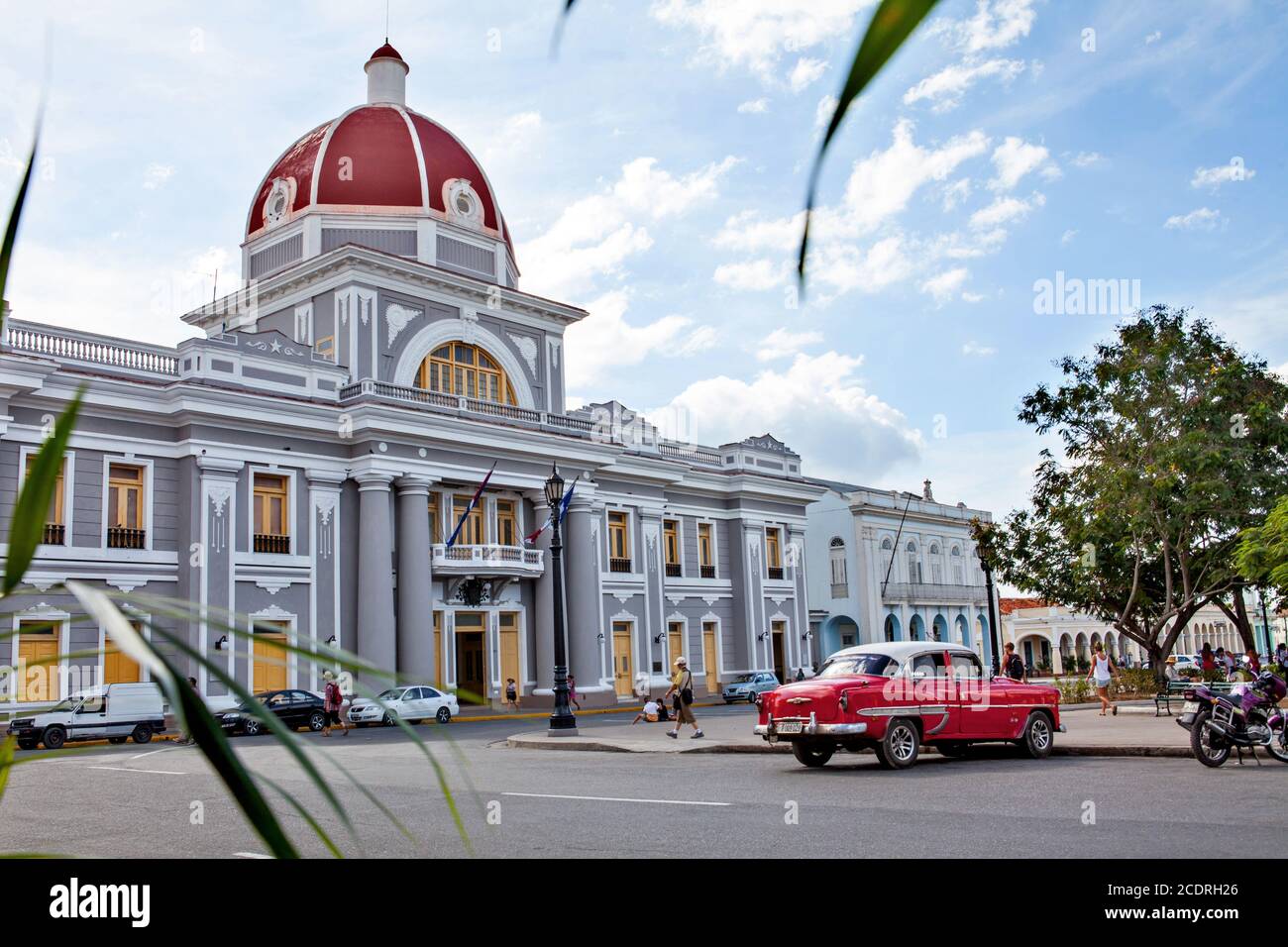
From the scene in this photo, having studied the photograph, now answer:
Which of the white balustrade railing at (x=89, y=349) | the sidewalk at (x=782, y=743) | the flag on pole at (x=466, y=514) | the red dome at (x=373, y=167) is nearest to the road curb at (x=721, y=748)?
the sidewalk at (x=782, y=743)

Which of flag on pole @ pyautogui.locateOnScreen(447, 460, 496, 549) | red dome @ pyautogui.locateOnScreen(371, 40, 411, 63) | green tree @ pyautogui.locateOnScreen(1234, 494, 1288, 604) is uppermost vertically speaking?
red dome @ pyautogui.locateOnScreen(371, 40, 411, 63)

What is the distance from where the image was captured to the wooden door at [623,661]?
45406 millimetres

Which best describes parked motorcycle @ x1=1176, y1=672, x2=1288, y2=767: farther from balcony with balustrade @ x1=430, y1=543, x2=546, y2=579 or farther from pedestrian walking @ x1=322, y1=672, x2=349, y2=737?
balcony with balustrade @ x1=430, y1=543, x2=546, y2=579

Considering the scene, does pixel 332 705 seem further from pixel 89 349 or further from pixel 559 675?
pixel 89 349

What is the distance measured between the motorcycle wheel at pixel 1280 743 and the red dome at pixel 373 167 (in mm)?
33585

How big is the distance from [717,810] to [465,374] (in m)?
32.5

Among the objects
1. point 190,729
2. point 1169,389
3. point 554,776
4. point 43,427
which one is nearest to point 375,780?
point 554,776

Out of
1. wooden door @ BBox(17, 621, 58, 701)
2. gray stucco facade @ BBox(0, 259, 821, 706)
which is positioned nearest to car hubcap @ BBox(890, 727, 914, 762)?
gray stucco facade @ BBox(0, 259, 821, 706)

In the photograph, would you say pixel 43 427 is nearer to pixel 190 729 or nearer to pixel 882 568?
pixel 190 729

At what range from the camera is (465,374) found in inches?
1662

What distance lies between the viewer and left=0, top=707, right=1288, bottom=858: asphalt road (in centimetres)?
891

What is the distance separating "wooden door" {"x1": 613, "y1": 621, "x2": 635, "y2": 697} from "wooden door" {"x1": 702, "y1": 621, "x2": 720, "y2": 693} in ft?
16.4

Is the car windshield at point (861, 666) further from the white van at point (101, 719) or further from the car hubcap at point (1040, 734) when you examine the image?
the white van at point (101, 719)

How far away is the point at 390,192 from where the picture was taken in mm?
41781
